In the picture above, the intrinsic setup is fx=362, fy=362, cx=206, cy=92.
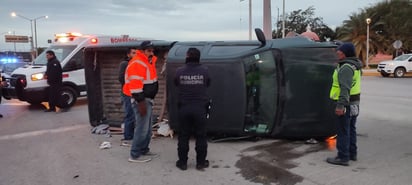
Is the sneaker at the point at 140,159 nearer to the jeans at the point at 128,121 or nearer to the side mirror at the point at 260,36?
the jeans at the point at 128,121

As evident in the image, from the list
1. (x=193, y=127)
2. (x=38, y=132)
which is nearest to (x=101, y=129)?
(x=38, y=132)

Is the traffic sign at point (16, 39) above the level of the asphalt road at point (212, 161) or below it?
above

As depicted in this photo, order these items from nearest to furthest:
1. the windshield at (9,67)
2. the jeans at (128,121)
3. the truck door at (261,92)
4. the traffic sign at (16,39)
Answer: the truck door at (261,92) → the jeans at (128,121) → the windshield at (9,67) → the traffic sign at (16,39)

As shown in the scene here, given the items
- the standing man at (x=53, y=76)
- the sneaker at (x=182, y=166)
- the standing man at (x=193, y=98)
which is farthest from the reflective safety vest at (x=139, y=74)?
the standing man at (x=53, y=76)

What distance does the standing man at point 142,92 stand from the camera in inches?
200

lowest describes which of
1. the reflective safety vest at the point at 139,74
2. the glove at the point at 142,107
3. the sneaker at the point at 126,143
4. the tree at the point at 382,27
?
the sneaker at the point at 126,143

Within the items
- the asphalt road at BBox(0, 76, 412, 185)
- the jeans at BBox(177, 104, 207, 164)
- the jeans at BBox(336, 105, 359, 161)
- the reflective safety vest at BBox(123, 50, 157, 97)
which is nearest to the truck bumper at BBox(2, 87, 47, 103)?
the asphalt road at BBox(0, 76, 412, 185)

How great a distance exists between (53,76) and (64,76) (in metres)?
0.81

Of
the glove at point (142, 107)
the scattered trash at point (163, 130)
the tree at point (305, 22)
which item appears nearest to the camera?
the glove at point (142, 107)

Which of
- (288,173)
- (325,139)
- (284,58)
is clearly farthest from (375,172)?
(284,58)

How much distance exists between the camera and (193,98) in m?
4.80

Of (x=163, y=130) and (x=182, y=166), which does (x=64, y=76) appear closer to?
Result: (x=163, y=130)

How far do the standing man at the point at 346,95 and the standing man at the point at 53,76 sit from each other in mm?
7661

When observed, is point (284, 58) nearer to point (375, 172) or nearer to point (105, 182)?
point (375, 172)
